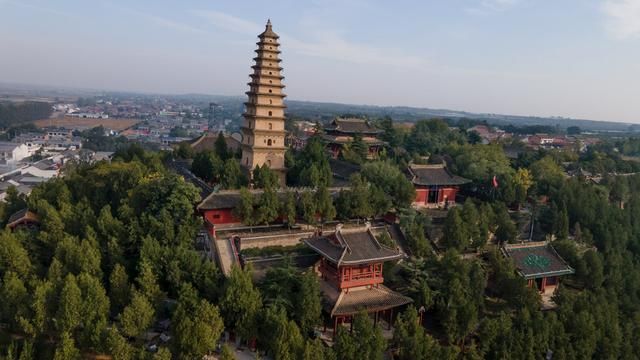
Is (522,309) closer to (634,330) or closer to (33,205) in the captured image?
(634,330)

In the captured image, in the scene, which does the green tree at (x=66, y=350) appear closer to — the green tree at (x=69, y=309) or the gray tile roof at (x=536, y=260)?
the green tree at (x=69, y=309)

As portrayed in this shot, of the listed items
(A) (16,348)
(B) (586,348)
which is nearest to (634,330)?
(B) (586,348)

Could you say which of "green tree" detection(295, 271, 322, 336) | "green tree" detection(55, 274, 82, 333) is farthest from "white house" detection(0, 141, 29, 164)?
"green tree" detection(295, 271, 322, 336)

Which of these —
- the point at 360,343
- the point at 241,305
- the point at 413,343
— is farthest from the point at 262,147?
the point at 413,343

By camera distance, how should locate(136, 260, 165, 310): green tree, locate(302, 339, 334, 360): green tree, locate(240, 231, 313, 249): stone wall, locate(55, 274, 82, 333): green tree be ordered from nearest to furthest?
locate(302, 339, 334, 360): green tree, locate(55, 274, 82, 333): green tree, locate(136, 260, 165, 310): green tree, locate(240, 231, 313, 249): stone wall

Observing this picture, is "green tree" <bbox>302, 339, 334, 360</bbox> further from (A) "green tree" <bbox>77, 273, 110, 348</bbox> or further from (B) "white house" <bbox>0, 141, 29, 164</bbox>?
(B) "white house" <bbox>0, 141, 29, 164</bbox>

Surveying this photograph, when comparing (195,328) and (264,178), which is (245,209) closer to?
(264,178)

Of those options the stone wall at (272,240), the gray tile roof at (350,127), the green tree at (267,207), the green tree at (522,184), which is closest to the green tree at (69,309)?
the stone wall at (272,240)
